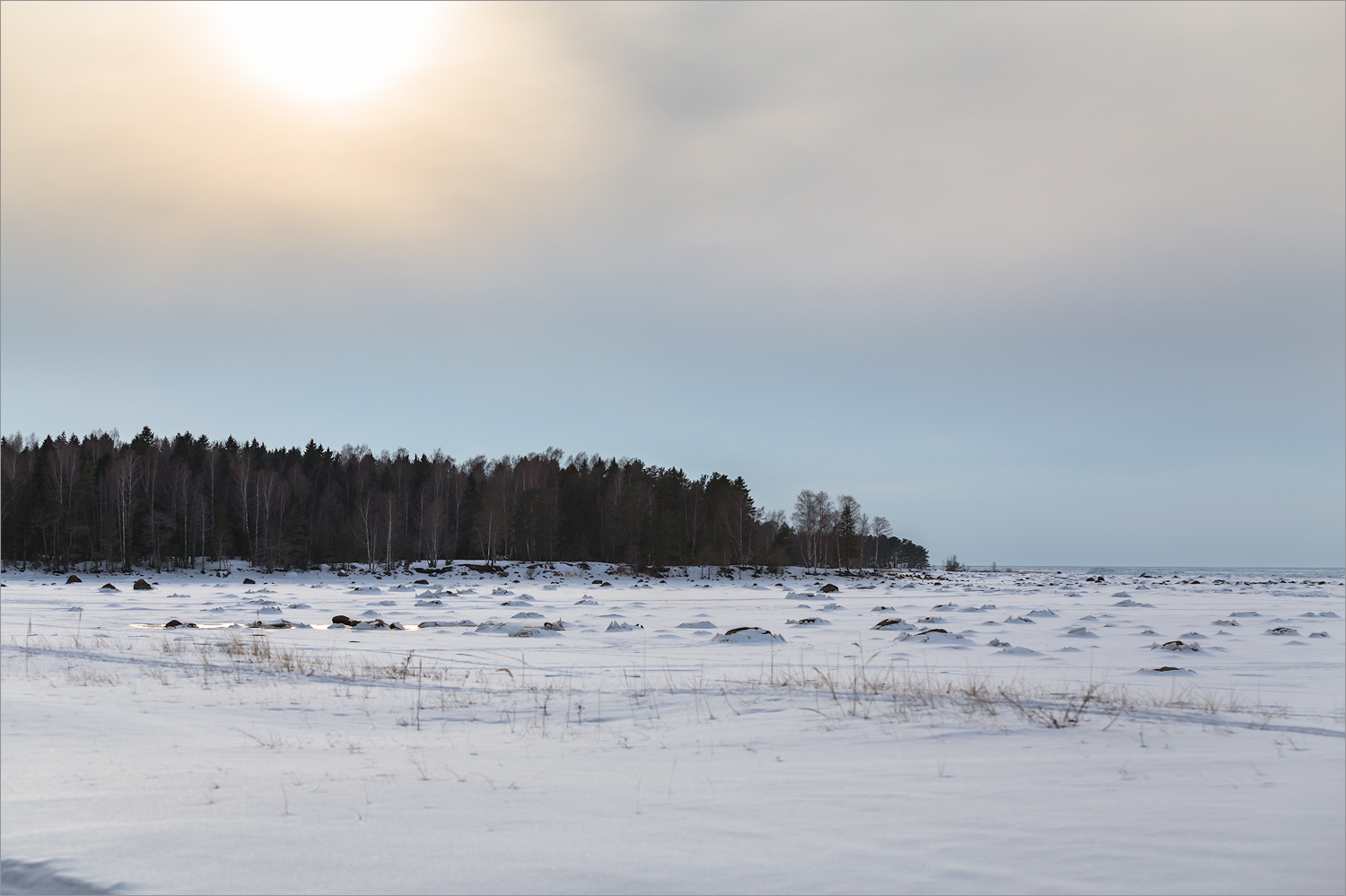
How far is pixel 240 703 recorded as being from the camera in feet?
36.1

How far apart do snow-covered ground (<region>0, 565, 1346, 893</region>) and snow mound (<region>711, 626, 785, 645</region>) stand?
114 inches

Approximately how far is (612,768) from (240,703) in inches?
249

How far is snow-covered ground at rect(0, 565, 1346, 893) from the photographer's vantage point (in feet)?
16.3

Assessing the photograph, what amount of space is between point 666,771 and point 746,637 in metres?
13.5

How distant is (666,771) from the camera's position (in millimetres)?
7414

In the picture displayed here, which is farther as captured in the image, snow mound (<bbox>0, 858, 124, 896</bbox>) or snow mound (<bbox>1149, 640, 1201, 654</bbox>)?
snow mound (<bbox>1149, 640, 1201, 654</bbox>)

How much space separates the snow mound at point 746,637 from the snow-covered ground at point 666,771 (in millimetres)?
2908

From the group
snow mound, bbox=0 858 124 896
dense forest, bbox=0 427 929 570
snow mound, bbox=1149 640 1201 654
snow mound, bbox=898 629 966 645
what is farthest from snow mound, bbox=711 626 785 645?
dense forest, bbox=0 427 929 570

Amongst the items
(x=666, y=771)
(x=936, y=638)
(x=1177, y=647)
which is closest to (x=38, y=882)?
(x=666, y=771)

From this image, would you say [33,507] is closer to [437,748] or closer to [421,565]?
[421,565]

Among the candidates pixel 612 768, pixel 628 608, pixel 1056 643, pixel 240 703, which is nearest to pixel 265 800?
pixel 612 768

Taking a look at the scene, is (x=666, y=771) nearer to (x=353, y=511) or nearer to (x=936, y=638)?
(x=936, y=638)

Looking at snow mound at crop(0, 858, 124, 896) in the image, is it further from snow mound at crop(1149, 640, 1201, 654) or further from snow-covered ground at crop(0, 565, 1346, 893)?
snow mound at crop(1149, 640, 1201, 654)

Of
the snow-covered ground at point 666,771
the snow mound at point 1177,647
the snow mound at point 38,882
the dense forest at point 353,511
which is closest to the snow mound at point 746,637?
the snow-covered ground at point 666,771
